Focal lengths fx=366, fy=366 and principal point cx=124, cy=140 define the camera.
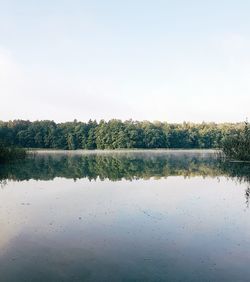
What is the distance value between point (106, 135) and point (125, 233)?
74.0 m

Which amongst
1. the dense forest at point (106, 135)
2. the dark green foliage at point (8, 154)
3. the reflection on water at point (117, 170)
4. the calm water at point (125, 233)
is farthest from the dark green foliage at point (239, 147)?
the dense forest at point (106, 135)

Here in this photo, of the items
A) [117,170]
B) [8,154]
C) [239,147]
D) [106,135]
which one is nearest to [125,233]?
[117,170]

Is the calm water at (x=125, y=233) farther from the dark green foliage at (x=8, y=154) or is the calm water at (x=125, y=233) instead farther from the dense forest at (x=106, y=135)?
the dense forest at (x=106, y=135)

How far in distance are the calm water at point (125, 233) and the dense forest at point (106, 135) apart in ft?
217

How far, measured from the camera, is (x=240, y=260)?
21.5 ft

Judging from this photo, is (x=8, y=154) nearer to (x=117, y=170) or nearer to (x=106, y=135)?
(x=117, y=170)

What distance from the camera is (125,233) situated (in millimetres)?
8492

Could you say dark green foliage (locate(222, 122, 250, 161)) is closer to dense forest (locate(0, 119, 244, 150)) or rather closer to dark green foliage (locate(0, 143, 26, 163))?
dark green foliage (locate(0, 143, 26, 163))

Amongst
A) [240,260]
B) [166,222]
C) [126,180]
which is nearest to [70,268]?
[240,260]

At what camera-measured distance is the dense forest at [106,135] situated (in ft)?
267

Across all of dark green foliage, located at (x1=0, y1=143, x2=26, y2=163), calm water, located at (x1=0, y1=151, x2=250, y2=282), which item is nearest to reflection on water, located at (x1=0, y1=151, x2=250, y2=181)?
dark green foliage, located at (x1=0, y1=143, x2=26, y2=163)

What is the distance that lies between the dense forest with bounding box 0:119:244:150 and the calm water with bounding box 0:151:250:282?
66.1 meters

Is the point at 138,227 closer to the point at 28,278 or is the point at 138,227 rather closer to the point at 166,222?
the point at 166,222

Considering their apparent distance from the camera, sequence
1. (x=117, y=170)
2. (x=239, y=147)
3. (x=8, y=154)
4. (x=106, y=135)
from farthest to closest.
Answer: (x=106, y=135)
(x=239, y=147)
(x=8, y=154)
(x=117, y=170)
